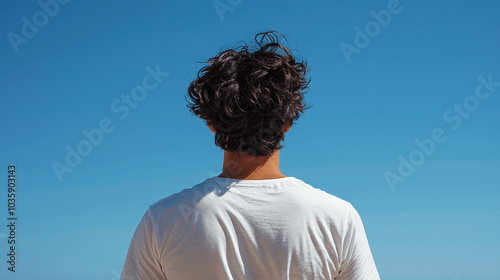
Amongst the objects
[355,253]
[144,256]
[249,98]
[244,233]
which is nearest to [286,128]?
[249,98]

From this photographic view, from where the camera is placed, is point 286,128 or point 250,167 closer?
point 250,167

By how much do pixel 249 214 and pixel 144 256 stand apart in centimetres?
73

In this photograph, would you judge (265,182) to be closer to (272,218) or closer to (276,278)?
(272,218)

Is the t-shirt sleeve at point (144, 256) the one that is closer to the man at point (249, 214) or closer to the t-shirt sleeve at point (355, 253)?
the man at point (249, 214)

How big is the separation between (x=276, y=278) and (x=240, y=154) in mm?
774

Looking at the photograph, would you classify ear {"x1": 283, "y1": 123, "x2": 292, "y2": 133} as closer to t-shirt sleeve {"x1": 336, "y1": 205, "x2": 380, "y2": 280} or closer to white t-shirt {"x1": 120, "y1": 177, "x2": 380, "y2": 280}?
white t-shirt {"x1": 120, "y1": 177, "x2": 380, "y2": 280}

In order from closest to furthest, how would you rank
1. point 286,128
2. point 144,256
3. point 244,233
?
point 244,233 < point 144,256 < point 286,128

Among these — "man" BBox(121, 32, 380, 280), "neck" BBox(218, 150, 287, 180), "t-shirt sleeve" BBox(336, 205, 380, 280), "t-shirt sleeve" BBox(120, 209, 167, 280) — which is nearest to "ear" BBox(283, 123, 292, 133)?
"man" BBox(121, 32, 380, 280)

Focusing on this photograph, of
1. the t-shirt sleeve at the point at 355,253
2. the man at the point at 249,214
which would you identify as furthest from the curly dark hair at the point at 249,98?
the t-shirt sleeve at the point at 355,253

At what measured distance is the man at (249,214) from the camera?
2.65 meters

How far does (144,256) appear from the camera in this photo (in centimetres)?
283

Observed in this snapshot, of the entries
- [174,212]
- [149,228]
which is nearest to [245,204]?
[174,212]

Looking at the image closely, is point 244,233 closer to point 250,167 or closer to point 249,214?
point 249,214

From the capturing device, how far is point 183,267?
2.70 meters
